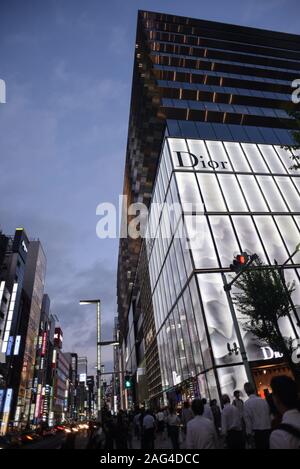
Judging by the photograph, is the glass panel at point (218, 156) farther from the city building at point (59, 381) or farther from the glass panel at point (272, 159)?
the city building at point (59, 381)

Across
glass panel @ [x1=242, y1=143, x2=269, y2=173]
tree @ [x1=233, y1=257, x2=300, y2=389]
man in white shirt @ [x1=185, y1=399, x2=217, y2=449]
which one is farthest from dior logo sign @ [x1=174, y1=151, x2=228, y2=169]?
man in white shirt @ [x1=185, y1=399, x2=217, y2=449]

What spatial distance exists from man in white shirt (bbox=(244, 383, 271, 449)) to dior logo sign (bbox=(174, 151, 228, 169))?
865 inches

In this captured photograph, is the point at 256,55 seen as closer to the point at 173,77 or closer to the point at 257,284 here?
the point at 173,77

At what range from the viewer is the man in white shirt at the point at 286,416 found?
2367mm

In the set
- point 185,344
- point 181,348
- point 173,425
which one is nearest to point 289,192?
point 185,344

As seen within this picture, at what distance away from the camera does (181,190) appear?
23.7 m

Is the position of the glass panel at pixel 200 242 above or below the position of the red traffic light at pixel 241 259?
above

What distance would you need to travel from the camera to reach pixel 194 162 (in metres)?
25.9

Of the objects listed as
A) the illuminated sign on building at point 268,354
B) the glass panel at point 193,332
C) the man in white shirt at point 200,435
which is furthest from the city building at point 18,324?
the man in white shirt at point 200,435

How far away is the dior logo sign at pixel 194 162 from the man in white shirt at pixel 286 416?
24025 millimetres

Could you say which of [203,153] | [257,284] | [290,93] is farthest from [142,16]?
[257,284]

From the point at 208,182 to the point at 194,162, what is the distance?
261 centimetres

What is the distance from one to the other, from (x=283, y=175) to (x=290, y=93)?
17864mm

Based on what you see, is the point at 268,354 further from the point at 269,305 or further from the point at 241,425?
the point at 241,425
